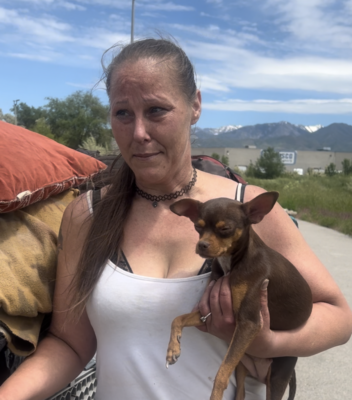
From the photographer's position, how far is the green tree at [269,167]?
43.4 meters

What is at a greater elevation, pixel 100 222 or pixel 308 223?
pixel 100 222

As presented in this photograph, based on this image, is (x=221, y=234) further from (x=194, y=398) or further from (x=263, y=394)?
(x=263, y=394)

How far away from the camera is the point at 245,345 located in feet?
4.53

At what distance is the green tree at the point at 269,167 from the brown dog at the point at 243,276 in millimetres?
42291

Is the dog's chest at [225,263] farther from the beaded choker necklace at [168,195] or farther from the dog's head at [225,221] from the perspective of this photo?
the beaded choker necklace at [168,195]

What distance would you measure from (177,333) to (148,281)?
27 centimetres

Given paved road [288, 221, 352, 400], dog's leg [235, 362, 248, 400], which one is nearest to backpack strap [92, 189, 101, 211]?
dog's leg [235, 362, 248, 400]

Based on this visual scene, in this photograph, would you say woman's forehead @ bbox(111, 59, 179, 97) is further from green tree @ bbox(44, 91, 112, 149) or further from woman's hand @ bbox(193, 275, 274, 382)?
green tree @ bbox(44, 91, 112, 149)

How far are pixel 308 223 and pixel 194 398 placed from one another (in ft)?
35.3

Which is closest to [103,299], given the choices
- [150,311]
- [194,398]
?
[150,311]

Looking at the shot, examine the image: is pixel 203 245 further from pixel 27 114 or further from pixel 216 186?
pixel 27 114

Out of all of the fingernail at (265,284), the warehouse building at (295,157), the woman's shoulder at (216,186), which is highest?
the woman's shoulder at (216,186)

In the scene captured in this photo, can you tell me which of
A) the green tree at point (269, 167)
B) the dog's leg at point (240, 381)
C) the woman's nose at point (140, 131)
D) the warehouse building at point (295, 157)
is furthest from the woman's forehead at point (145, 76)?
the warehouse building at point (295, 157)

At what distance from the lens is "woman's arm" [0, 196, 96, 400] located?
5.50 feet
